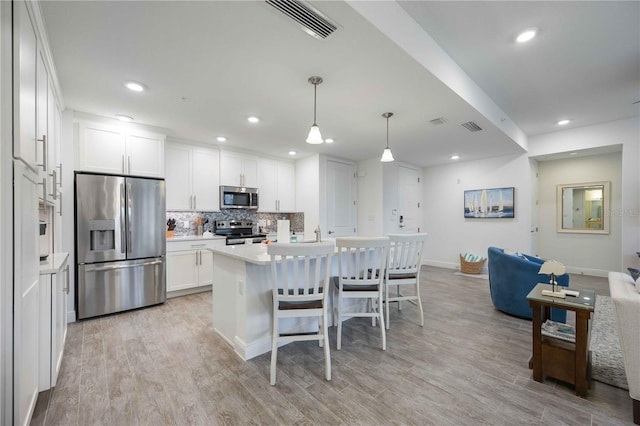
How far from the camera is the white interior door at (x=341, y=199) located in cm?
553

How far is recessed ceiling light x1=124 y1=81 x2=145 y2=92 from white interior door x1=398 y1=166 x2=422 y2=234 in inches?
197

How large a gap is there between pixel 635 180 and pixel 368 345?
5.03 metres

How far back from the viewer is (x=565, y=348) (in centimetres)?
191

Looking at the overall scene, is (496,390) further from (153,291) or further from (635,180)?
(635,180)

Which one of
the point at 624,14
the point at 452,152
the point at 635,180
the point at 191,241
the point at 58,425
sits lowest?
the point at 58,425

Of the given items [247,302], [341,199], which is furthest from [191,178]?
[247,302]

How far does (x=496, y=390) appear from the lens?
1.88 metres

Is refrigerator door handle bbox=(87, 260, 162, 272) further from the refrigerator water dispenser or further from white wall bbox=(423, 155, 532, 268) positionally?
white wall bbox=(423, 155, 532, 268)

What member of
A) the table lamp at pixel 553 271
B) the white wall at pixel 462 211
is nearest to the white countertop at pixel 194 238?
the table lamp at pixel 553 271

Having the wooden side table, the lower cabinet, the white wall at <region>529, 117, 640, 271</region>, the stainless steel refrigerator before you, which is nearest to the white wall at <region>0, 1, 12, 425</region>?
the stainless steel refrigerator

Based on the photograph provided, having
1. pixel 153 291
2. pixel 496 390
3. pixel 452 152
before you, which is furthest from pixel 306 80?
pixel 452 152

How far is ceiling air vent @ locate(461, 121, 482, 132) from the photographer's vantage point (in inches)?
142

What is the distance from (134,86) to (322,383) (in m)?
3.17

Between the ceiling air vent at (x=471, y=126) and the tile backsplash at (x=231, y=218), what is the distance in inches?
132
